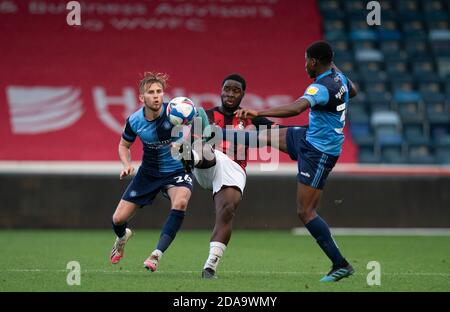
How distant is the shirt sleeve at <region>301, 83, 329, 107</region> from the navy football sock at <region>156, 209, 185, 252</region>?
1.69 metres

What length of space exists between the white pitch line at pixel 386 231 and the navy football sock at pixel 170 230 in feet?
20.2

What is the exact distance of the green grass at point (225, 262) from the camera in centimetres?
755

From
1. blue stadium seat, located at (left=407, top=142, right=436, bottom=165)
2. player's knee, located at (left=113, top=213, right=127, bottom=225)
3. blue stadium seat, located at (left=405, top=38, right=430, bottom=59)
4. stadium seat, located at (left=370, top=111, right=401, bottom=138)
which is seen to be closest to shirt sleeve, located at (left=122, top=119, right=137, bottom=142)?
player's knee, located at (left=113, top=213, right=127, bottom=225)

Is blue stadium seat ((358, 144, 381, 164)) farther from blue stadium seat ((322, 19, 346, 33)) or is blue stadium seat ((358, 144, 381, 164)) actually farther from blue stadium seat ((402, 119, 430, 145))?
blue stadium seat ((322, 19, 346, 33))

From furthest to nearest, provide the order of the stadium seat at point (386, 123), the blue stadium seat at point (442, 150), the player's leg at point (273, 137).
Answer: the stadium seat at point (386, 123), the blue stadium seat at point (442, 150), the player's leg at point (273, 137)

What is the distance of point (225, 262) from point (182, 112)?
2.16 metres

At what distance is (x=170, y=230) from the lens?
845 centimetres

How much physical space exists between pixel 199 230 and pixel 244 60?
17.5ft

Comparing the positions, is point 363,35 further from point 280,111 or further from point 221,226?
→ point 280,111

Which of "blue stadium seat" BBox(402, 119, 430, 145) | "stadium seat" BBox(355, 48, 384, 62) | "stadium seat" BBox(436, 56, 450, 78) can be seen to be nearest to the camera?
"blue stadium seat" BBox(402, 119, 430, 145)

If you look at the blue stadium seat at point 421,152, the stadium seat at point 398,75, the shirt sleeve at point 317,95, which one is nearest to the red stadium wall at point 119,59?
the stadium seat at point 398,75

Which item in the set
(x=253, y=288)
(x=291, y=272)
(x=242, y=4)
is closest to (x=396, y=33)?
(x=242, y=4)

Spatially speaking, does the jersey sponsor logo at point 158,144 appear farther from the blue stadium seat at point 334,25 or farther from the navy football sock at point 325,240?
the blue stadium seat at point 334,25

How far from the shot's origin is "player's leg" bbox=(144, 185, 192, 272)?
816cm
